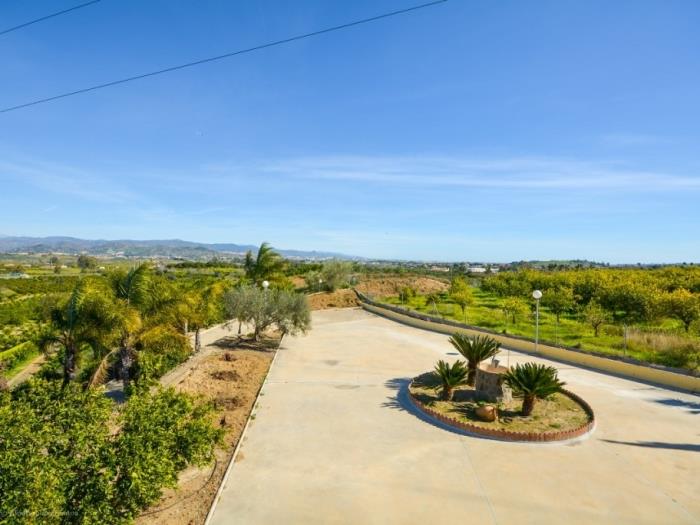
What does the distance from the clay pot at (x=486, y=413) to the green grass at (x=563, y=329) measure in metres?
8.94

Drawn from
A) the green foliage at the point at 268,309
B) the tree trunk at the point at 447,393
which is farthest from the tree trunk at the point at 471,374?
the green foliage at the point at 268,309

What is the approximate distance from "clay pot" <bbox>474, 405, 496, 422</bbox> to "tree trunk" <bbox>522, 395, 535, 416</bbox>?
101 centimetres

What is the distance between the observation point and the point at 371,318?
96.6 ft

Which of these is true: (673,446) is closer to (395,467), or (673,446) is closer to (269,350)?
(395,467)

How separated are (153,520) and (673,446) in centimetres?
1162

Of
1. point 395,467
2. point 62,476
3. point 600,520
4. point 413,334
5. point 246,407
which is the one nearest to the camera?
point 62,476

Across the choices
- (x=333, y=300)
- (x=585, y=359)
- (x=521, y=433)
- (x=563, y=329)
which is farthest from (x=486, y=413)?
(x=333, y=300)

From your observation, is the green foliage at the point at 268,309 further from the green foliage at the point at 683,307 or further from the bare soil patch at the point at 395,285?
the bare soil patch at the point at 395,285

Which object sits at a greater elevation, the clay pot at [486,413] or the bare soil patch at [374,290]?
the bare soil patch at [374,290]

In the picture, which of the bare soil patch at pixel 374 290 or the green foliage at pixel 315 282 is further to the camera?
the green foliage at pixel 315 282

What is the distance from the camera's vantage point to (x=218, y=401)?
39.9 ft

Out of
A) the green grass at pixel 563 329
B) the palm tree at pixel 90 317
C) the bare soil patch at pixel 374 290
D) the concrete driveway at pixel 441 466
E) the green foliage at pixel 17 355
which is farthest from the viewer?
the bare soil patch at pixel 374 290

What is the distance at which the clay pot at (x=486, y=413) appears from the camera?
10742mm

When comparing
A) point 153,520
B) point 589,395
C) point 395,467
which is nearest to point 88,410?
point 153,520
